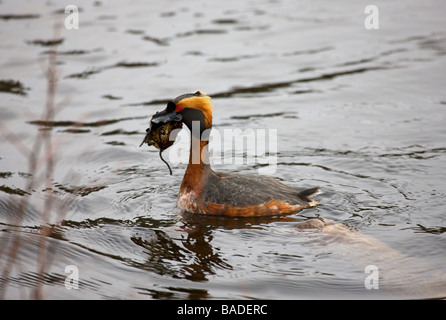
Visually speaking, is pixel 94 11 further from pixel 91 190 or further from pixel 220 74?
pixel 91 190

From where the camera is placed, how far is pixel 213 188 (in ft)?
27.2

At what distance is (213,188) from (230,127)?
349 cm

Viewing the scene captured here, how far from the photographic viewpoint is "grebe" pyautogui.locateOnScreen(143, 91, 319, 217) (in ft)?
26.5

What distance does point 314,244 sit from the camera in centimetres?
733

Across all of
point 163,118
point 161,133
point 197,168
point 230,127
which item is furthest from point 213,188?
point 230,127

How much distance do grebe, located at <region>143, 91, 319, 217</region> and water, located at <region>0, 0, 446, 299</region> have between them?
0.19m

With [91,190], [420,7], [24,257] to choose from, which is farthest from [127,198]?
[420,7]

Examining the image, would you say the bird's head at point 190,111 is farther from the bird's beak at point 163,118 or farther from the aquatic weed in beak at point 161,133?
the aquatic weed in beak at point 161,133

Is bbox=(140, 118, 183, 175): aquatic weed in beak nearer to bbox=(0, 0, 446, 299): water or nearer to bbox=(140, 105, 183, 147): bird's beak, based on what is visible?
bbox=(140, 105, 183, 147): bird's beak

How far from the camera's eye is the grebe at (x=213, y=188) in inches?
318

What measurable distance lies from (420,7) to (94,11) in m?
9.07

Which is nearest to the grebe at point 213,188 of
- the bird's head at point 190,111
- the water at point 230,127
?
the bird's head at point 190,111

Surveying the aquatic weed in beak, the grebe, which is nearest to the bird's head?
the grebe

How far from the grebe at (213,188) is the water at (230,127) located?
0.63ft
